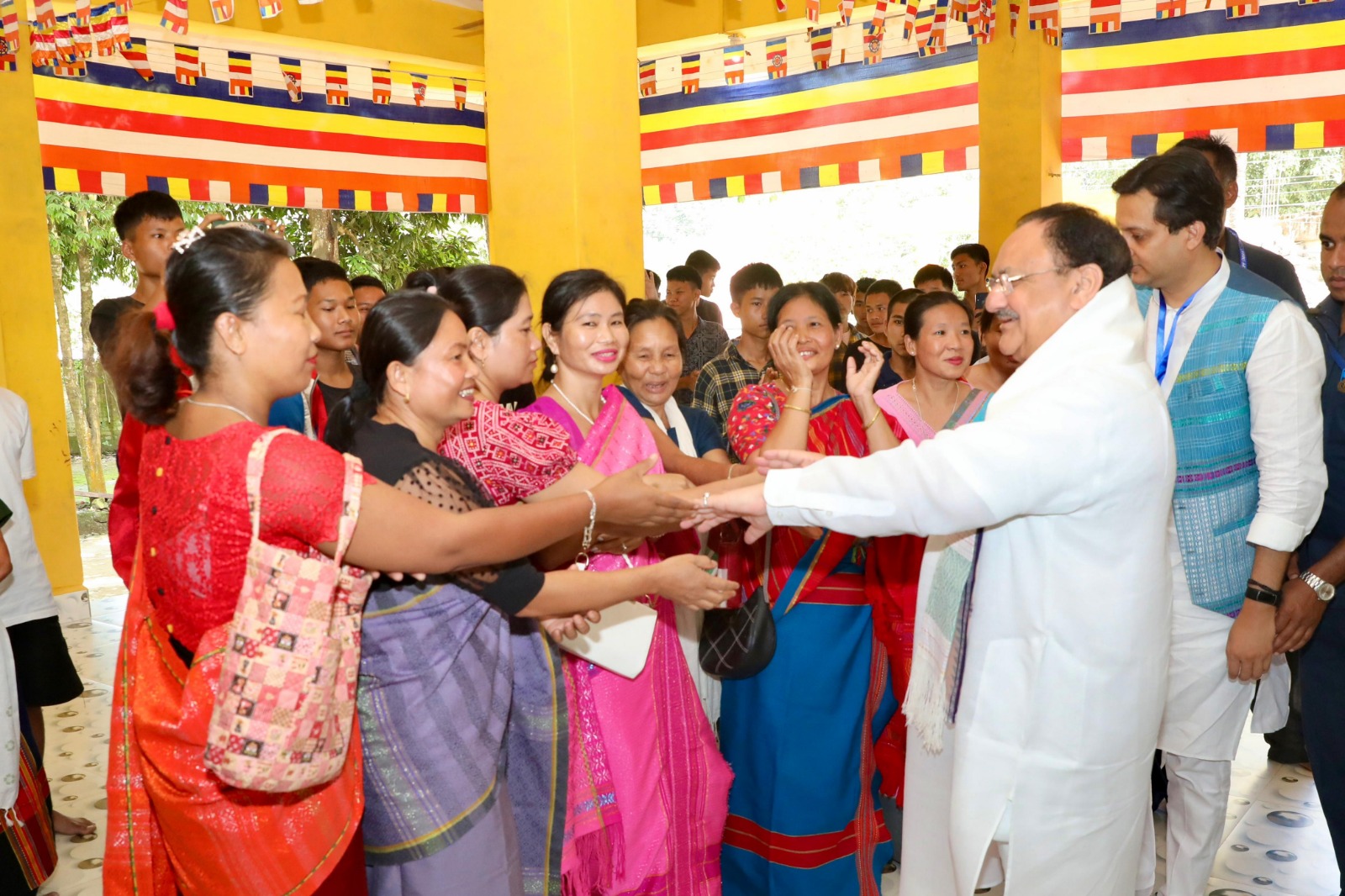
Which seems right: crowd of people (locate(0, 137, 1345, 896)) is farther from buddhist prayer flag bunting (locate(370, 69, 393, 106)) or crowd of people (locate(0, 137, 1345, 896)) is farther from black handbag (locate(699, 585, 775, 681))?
buddhist prayer flag bunting (locate(370, 69, 393, 106))

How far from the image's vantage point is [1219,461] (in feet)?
8.29

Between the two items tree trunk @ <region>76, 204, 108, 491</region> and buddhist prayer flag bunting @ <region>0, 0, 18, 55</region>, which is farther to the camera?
tree trunk @ <region>76, 204, 108, 491</region>

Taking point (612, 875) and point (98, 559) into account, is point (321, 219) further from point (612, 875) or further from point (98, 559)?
point (612, 875)

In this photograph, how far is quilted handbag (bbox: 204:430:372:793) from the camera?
1.54 m

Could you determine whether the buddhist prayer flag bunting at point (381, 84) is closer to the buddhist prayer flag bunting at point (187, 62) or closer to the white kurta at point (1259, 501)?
the buddhist prayer flag bunting at point (187, 62)

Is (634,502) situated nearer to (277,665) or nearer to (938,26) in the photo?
(277,665)

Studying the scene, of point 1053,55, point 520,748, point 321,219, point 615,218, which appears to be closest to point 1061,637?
point 520,748

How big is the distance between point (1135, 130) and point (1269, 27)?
97 cm

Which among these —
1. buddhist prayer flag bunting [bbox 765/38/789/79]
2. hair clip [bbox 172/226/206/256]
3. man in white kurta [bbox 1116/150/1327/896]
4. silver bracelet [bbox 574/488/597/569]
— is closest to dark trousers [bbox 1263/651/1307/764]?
man in white kurta [bbox 1116/150/1327/896]

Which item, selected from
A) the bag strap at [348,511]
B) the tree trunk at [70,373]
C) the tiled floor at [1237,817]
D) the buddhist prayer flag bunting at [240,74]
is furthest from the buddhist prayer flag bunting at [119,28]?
A: the tree trunk at [70,373]

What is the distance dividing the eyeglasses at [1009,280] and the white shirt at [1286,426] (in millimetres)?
804

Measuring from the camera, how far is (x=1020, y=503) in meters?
1.81

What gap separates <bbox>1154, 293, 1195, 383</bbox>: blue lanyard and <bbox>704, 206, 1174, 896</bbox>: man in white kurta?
721mm

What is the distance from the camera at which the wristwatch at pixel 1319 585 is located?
2555mm
